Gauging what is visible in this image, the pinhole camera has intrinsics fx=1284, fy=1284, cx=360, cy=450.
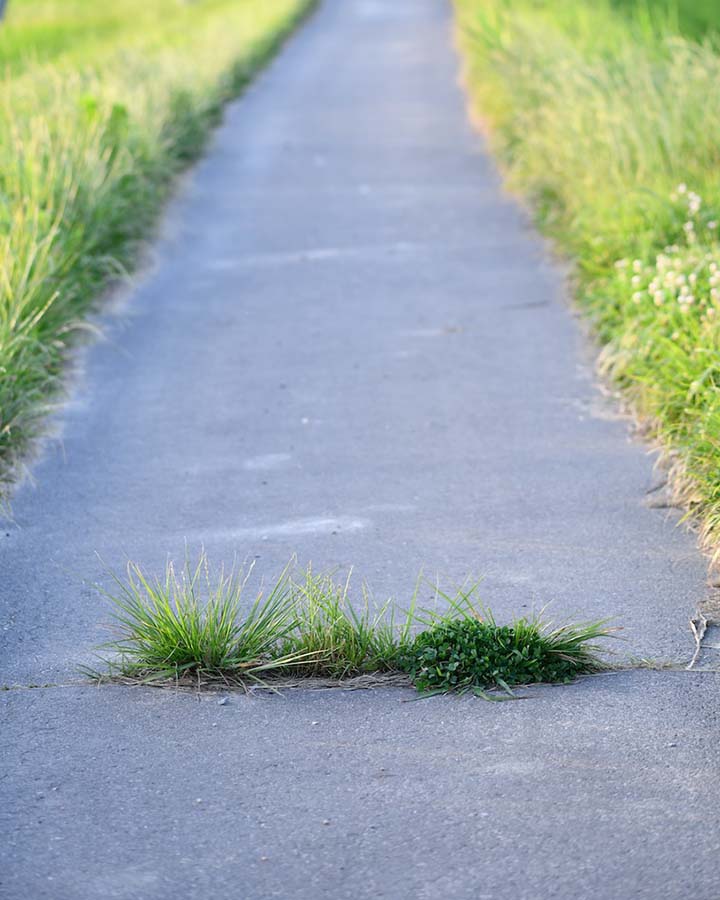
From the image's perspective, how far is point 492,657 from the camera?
3820mm

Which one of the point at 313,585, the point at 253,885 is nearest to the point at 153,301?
the point at 313,585

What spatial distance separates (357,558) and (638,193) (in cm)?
406

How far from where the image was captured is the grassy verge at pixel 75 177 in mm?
6266

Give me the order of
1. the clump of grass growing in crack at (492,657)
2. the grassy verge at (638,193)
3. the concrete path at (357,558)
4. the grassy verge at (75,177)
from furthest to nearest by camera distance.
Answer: the grassy verge at (75,177), the grassy verge at (638,193), the clump of grass growing in crack at (492,657), the concrete path at (357,558)

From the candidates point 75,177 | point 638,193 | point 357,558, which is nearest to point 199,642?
point 357,558

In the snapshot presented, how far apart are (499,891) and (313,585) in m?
1.43

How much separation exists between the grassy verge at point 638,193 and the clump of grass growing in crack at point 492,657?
861 millimetres

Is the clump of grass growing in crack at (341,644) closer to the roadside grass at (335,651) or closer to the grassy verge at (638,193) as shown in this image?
the roadside grass at (335,651)

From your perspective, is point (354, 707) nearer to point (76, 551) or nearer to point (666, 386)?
point (76, 551)

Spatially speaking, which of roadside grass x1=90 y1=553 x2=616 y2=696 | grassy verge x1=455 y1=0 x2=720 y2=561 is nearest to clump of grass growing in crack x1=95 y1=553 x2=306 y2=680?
roadside grass x1=90 y1=553 x2=616 y2=696

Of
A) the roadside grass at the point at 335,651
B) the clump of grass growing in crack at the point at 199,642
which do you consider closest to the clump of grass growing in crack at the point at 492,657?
the roadside grass at the point at 335,651

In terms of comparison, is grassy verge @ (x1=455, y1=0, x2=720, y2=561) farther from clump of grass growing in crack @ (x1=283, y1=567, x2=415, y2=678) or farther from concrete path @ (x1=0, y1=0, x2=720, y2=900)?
clump of grass growing in crack @ (x1=283, y1=567, x2=415, y2=678)

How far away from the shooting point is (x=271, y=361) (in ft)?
23.3

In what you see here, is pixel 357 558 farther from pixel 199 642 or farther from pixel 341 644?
pixel 199 642
